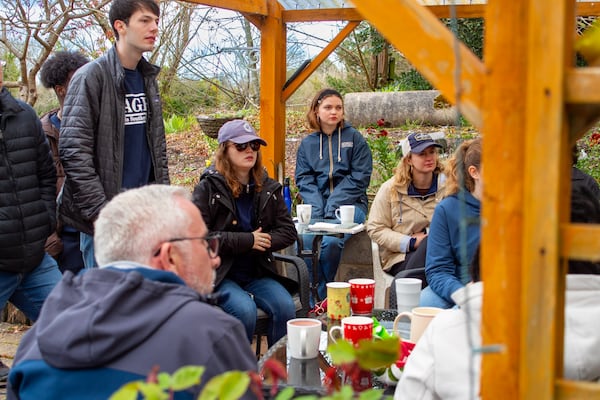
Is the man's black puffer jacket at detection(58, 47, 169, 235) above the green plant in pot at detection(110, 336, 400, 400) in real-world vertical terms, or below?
above

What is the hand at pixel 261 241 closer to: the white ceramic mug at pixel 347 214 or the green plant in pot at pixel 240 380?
the white ceramic mug at pixel 347 214

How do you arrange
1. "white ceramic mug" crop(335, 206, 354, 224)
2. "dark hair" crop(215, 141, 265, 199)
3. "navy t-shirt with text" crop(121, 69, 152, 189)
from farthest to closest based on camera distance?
"white ceramic mug" crop(335, 206, 354, 224) → "dark hair" crop(215, 141, 265, 199) → "navy t-shirt with text" crop(121, 69, 152, 189)

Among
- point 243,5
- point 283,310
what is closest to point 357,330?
point 283,310

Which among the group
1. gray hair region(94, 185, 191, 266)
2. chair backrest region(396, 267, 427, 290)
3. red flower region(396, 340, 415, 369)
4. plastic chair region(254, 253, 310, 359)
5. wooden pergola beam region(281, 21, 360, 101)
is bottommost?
plastic chair region(254, 253, 310, 359)

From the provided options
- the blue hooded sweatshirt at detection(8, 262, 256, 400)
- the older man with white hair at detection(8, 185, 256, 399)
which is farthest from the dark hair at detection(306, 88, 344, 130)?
the blue hooded sweatshirt at detection(8, 262, 256, 400)

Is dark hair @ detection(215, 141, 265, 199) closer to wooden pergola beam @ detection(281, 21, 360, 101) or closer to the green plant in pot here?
wooden pergola beam @ detection(281, 21, 360, 101)

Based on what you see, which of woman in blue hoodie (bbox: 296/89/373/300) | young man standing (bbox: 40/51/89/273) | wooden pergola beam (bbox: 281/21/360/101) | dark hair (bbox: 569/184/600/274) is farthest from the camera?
wooden pergola beam (bbox: 281/21/360/101)

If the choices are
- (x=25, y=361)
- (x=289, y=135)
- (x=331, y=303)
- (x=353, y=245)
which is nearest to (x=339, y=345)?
(x=25, y=361)

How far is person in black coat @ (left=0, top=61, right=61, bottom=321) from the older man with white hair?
208 cm

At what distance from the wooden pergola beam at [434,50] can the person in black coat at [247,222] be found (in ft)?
9.58

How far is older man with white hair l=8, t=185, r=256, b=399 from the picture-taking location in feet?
5.45

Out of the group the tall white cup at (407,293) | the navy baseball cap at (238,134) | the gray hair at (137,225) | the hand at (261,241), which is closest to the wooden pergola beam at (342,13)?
the navy baseball cap at (238,134)

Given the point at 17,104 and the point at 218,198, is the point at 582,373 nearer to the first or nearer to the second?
the point at 218,198

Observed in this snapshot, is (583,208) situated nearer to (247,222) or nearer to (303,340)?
(303,340)
